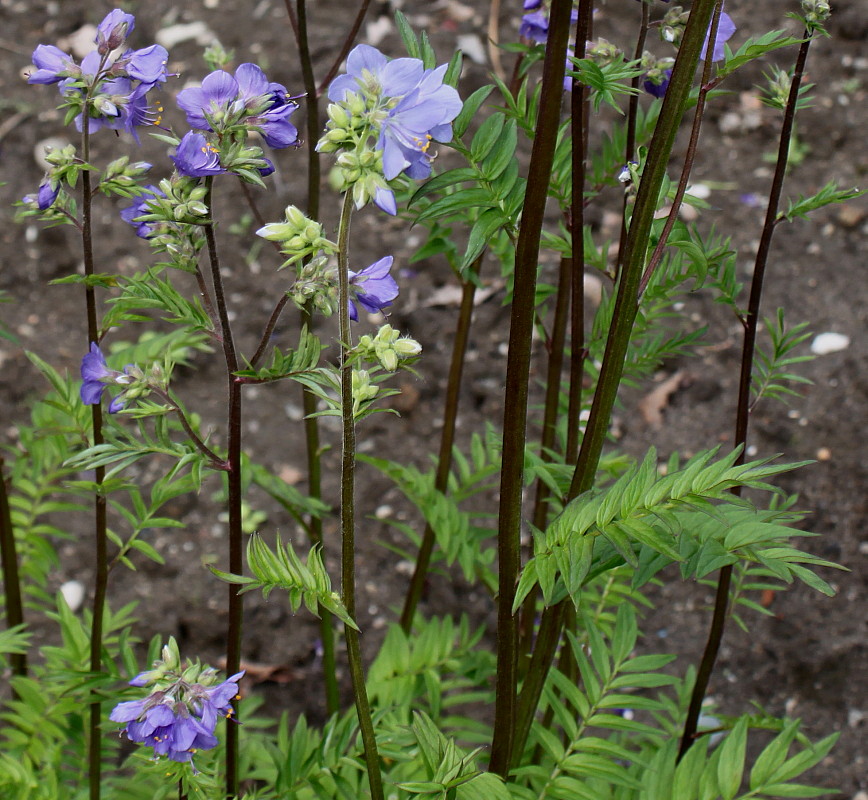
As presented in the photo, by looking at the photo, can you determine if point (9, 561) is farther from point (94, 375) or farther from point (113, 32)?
point (113, 32)

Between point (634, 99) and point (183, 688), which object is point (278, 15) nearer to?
point (634, 99)

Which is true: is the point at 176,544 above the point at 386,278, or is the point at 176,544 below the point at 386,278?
below

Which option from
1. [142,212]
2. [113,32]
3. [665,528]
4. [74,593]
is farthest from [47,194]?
[74,593]

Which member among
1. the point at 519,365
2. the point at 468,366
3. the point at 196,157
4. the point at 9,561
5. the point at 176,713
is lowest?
the point at 468,366

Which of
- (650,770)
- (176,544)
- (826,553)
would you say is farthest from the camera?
(176,544)

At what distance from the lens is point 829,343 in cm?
311

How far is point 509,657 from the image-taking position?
136cm

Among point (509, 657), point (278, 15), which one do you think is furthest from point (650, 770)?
point (278, 15)

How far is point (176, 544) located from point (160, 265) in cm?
184

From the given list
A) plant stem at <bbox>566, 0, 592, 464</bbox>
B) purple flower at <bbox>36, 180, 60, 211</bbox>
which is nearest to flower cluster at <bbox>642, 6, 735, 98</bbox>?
plant stem at <bbox>566, 0, 592, 464</bbox>

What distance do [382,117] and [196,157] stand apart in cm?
28

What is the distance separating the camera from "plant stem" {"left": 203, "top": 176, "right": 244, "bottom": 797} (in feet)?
4.14

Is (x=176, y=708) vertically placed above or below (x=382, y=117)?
below

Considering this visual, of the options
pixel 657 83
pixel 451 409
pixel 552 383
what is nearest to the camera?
pixel 657 83
